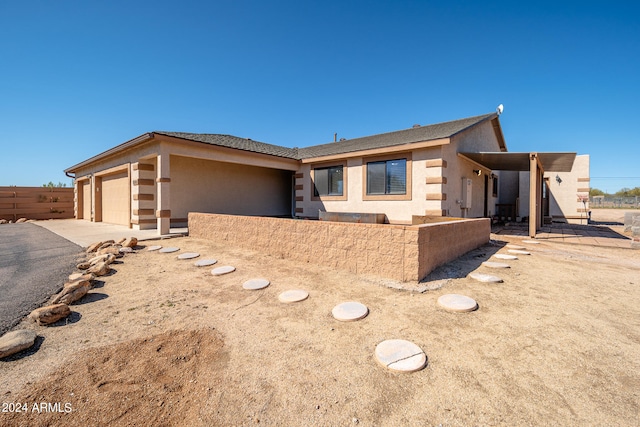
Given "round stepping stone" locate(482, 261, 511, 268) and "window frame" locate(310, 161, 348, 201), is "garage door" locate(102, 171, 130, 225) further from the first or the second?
"round stepping stone" locate(482, 261, 511, 268)

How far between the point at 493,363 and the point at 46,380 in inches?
146

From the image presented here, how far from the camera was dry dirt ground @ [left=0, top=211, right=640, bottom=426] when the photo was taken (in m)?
1.71

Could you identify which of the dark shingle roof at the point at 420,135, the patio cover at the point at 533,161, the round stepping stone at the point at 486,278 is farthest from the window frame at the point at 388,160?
the round stepping stone at the point at 486,278

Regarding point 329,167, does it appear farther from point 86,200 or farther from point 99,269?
point 86,200

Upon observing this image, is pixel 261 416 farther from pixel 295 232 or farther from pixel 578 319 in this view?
pixel 295 232

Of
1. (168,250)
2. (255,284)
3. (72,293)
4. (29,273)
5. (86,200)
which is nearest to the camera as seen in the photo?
(72,293)

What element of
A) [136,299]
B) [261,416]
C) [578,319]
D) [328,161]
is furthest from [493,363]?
[328,161]

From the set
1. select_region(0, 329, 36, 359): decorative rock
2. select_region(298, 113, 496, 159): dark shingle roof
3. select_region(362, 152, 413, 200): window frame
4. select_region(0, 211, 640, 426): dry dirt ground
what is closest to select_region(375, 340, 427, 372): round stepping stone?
select_region(0, 211, 640, 426): dry dirt ground

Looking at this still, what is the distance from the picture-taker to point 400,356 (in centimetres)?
223

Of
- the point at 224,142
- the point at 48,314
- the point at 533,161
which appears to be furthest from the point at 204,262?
the point at 533,161

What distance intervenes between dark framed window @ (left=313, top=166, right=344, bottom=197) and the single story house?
0.05 meters

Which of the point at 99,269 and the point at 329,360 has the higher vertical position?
A: the point at 99,269

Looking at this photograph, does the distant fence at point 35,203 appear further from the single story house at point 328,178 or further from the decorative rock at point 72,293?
the decorative rock at point 72,293

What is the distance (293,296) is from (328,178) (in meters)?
8.73
